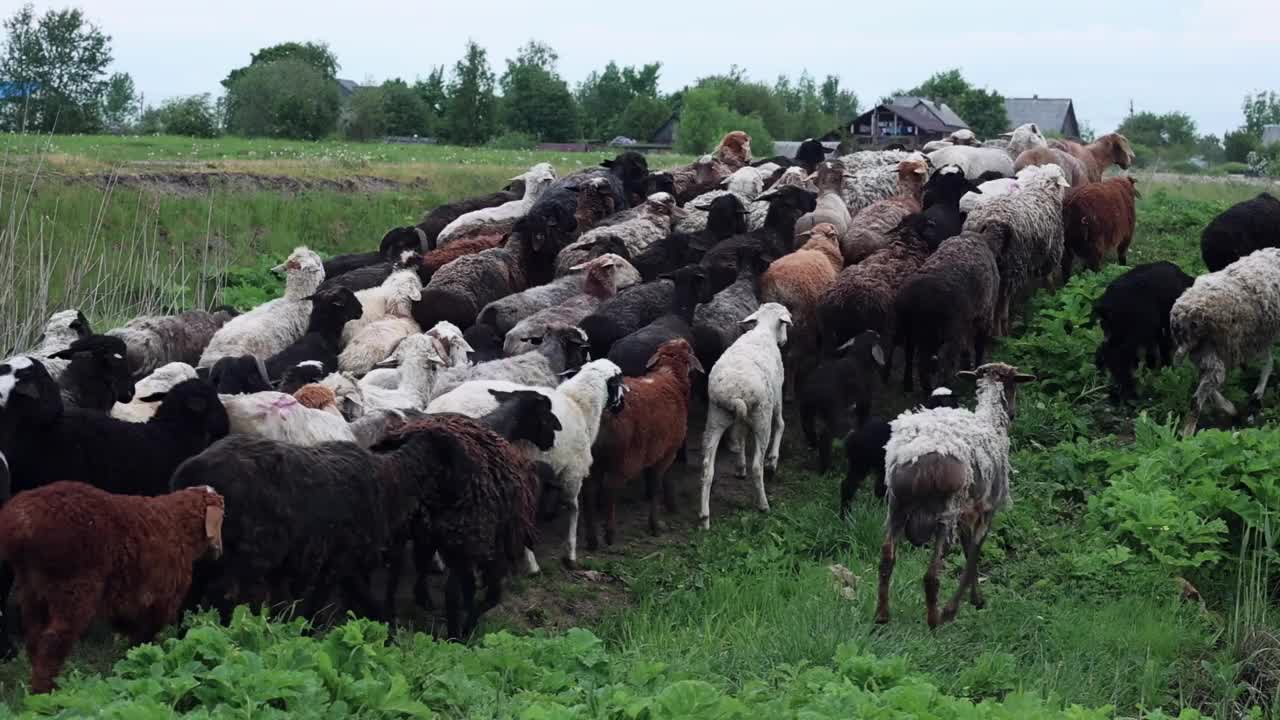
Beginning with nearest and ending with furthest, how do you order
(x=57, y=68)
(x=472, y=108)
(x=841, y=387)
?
1. (x=841, y=387)
2. (x=57, y=68)
3. (x=472, y=108)

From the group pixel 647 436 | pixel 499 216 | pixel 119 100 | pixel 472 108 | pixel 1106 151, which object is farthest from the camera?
pixel 119 100

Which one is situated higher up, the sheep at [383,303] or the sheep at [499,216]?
the sheep at [499,216]

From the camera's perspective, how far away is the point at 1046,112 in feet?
265

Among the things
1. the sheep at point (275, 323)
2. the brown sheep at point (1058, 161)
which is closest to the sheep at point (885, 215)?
the brown sheep at point (1058, 161)

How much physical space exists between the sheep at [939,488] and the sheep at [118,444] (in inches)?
162

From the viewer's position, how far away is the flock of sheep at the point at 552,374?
724 cm

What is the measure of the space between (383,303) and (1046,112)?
74286 millimetres

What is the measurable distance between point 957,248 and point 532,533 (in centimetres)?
586

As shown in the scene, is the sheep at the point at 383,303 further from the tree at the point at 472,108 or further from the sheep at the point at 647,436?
the tree at the point at 472,108

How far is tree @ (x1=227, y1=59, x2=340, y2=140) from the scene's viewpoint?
185ft

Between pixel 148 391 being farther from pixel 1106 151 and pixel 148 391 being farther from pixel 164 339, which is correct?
pixel 1106 151

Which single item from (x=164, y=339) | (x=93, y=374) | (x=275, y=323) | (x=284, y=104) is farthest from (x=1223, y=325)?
(x=284, y=104)

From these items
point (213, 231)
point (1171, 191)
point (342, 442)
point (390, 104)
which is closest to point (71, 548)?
point (342, 442)

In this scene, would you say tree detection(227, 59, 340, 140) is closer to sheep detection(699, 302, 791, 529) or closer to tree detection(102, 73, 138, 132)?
tree detection(102, 73, 138, 132)
